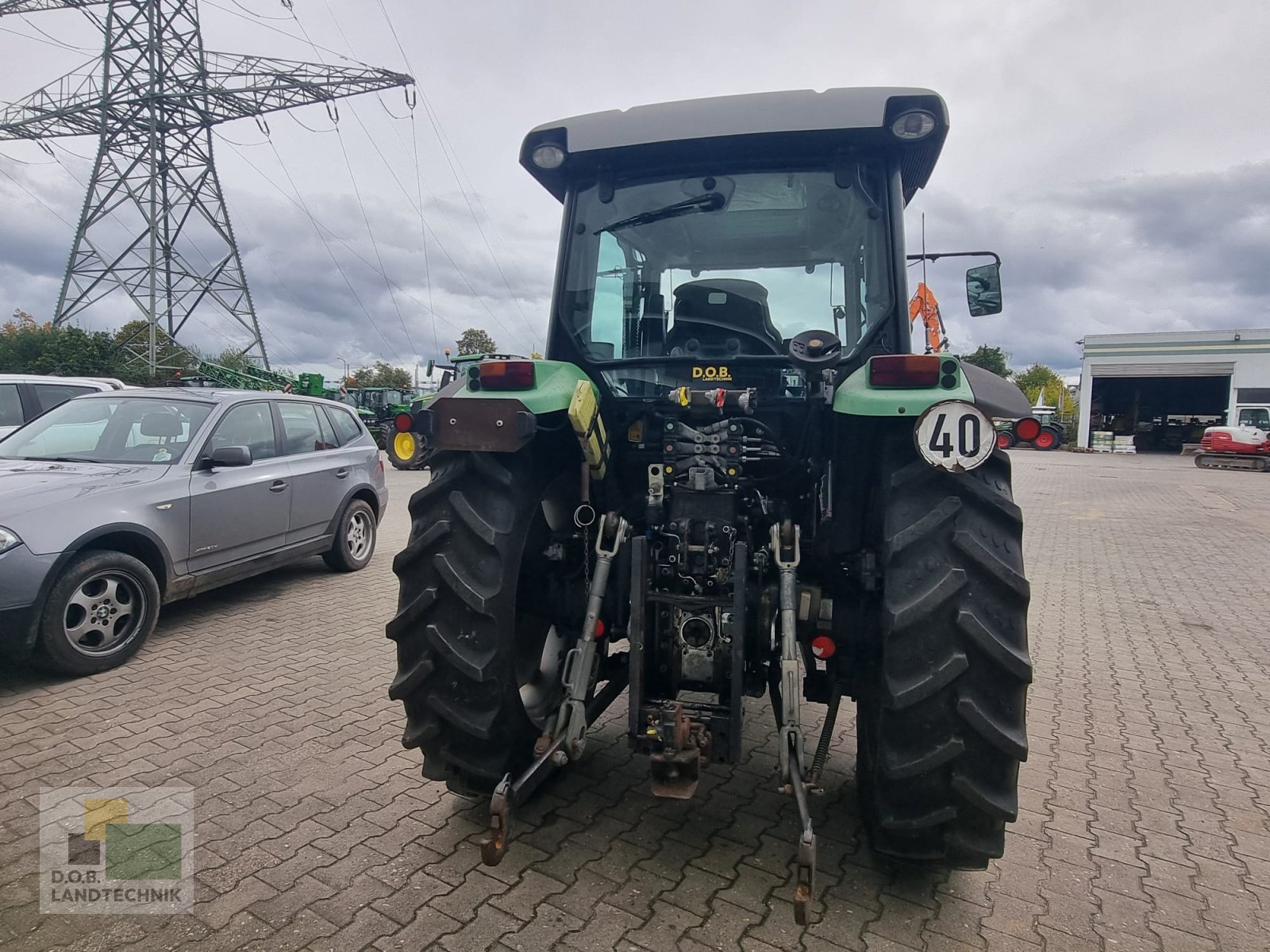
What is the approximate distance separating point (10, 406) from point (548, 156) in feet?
26.8

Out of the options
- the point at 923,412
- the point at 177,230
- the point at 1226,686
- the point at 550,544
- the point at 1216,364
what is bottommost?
the point at 1226,686

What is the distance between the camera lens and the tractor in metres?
2.40

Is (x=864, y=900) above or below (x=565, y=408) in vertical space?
below

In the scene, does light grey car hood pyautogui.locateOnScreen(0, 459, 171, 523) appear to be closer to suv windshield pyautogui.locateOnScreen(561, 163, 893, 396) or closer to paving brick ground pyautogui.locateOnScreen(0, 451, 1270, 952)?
paving brick ground pyautogui.locateOnScreen(0, 451, 1270, 952)

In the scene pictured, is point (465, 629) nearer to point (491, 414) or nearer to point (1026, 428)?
point (491, 414)

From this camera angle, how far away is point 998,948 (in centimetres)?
236

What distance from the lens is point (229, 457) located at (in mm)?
5402

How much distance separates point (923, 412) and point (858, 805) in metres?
1.72

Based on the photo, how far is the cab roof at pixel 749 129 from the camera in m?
2.85

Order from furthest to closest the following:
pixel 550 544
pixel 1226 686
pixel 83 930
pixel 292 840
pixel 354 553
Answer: pixel 354 553 → pixel 1226 686 → pixel 550 544 → pixel 292 840 → pixel 83 930

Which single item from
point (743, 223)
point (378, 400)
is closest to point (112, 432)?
point (743, 223)

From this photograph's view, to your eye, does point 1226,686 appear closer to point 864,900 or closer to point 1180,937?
point 1180,937

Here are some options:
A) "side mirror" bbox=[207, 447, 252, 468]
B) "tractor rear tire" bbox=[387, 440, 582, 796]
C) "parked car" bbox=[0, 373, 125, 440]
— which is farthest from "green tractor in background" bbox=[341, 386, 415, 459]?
"tractor rear tire" bbox=[387, 440, 582, 796]

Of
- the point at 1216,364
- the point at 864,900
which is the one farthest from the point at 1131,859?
the point at 1216,364
